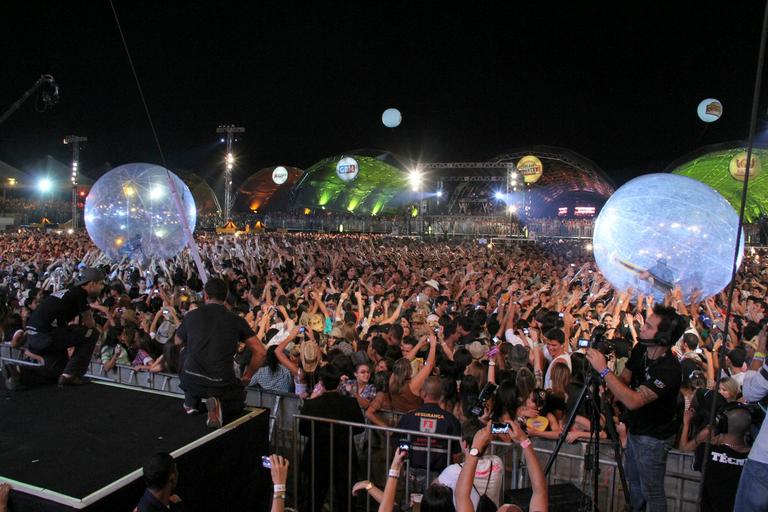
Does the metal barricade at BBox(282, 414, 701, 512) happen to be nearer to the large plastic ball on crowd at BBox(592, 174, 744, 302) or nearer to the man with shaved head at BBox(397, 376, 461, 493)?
the man with shaved head at BBox(397, 376, 461, 493)

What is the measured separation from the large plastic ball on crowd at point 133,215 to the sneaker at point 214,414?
1063cm

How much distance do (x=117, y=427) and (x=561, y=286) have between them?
9.70m

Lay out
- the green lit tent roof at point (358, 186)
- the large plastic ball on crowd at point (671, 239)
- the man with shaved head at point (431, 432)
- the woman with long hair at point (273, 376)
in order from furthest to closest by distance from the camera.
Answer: the green lit tent roof at point (358, 186)
the large plastic ball on crowd at point (671, 239)
the woman with long hair at point (273, 376)
the man with shaved head at point (431, 432)

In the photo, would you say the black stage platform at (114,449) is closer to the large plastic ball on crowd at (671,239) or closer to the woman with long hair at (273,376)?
the woman with long hair at (273,376)

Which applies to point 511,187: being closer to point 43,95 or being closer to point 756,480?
point 43,95

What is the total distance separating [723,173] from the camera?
39.8 meters

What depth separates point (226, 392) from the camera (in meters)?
3.96

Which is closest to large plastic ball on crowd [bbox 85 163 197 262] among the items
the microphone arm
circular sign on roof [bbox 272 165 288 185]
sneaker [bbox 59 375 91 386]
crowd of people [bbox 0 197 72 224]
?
the microphone arm

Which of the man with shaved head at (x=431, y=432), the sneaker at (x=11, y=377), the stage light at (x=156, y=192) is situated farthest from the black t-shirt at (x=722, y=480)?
the stage light at (x=156, y=192)

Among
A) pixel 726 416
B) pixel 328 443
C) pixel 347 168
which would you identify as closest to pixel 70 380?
pixel 328 443

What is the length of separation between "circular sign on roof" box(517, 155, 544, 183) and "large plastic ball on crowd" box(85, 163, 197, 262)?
32.8 metres

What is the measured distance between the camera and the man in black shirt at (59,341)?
4789 mm

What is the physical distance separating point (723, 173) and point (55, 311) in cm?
4478

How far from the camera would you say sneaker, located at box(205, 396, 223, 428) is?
3637 millimetres
